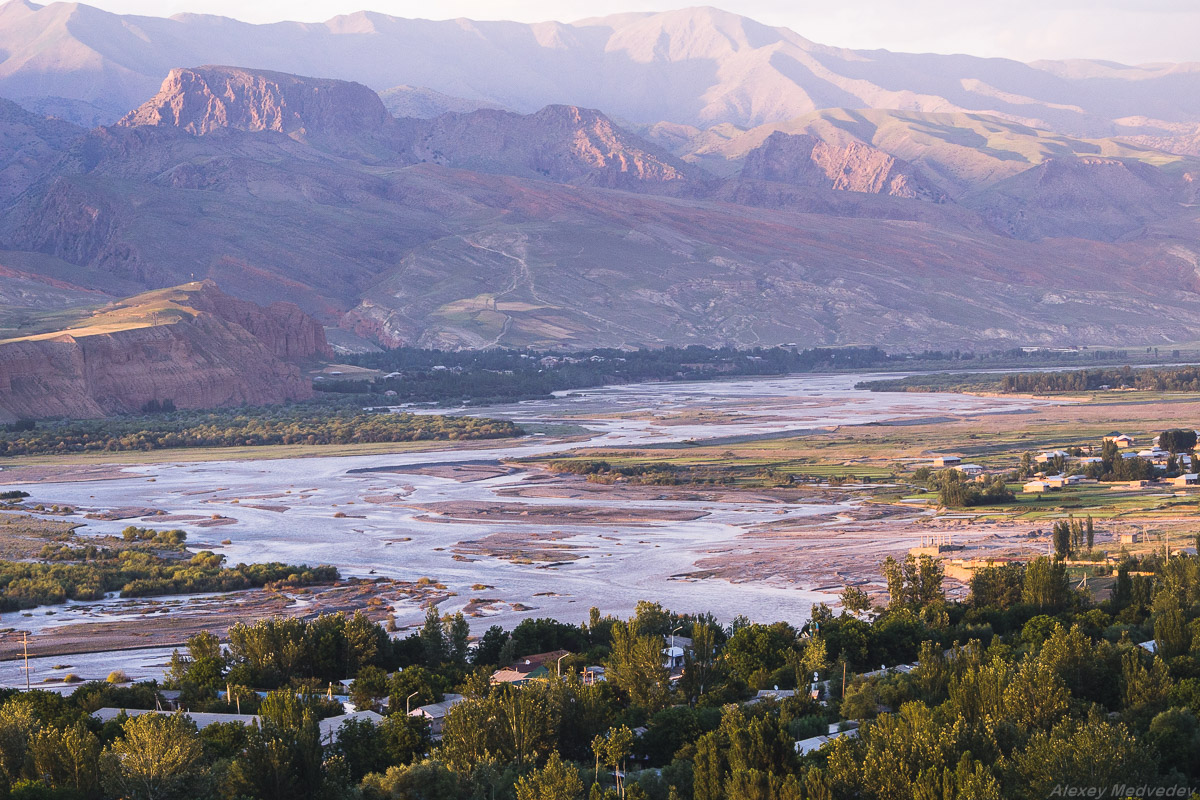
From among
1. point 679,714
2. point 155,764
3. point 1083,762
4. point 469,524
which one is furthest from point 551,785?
point 469,524

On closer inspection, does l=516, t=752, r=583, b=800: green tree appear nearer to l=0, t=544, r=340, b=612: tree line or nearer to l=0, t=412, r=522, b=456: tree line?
l=0, t=544, r=340, b=612: tree line

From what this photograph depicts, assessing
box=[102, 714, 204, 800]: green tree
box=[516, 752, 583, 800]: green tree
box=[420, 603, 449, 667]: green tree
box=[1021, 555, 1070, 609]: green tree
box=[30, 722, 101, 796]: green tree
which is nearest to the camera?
box=[516, 752, 583, 800]: green tree

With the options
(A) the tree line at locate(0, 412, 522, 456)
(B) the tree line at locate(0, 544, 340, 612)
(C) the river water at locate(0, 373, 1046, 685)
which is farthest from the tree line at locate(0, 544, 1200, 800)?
(A) the tree line at locate(0, 412, 522, 456)

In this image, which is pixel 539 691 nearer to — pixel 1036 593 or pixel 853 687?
pixel 853 687

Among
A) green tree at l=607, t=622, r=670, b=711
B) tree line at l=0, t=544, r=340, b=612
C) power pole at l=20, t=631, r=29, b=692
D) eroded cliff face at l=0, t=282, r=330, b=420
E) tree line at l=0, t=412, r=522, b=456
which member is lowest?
power pole at l=20, t=631, r=29, b=692

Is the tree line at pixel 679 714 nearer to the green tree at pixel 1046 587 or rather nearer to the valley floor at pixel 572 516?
the green tree at pixel 1046 587
